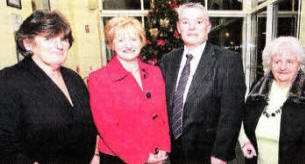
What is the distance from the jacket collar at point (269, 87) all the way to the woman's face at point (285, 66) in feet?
0.16

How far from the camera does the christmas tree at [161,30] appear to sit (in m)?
4.83

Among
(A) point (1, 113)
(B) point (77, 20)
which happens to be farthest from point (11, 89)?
(B) point (77, 20)

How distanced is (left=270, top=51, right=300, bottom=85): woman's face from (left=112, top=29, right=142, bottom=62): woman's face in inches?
37.5

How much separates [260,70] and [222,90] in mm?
4343

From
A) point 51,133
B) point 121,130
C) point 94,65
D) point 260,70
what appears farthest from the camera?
point 94,65

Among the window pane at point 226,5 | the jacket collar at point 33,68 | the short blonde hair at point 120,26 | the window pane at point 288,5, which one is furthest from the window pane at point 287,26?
the jacket collar at point 33,68

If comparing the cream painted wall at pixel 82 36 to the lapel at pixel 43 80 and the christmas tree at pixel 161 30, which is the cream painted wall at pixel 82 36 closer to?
the christmas tree at pixel 161 30

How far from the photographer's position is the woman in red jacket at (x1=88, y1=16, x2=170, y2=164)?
4.44 feet

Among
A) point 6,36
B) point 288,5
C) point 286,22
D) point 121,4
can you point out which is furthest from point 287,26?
point 6,36

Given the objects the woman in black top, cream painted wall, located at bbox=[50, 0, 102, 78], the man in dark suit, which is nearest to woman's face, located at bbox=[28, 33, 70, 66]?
the woman in black top

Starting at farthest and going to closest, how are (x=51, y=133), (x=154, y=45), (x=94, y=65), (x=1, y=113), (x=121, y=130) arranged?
(x=94, y=65) → (x=154, y=45) → (x=121, y=130) → (x=51, y=133) → (x=1, y=113)

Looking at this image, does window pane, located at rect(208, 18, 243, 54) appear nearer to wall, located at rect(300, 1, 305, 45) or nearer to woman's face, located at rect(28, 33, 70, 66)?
wall, located at rect(300, 1, 305, 45)

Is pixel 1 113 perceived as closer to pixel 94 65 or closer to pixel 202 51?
pixel 202 51

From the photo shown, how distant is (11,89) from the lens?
103cm
